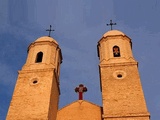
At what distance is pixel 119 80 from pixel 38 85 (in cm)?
580

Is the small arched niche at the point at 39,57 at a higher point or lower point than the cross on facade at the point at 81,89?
higher

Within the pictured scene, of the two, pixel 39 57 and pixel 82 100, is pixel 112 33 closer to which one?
pixel 39 57

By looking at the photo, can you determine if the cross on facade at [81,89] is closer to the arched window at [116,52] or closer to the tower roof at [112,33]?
the arched window at [116,52]

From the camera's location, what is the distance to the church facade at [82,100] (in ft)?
67.6

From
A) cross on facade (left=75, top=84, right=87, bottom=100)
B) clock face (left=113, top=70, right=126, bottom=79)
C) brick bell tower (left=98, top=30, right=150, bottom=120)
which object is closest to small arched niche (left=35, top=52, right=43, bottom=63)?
cross on facade (left=75, top=84, right=87, bottom=100)

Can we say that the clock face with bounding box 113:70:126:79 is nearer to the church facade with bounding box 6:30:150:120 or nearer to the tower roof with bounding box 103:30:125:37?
the church facade with bounding box 6:30:150:120

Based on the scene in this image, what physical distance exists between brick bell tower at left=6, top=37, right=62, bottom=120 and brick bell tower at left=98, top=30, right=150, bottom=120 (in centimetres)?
366

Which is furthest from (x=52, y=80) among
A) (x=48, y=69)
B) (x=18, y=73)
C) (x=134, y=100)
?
(x=134, y=100)

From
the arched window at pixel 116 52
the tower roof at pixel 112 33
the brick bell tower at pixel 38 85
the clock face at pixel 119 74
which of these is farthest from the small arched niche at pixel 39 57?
the clock face at pixel 119 74

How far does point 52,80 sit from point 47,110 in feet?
9.72

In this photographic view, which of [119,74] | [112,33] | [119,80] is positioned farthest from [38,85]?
[112,33]

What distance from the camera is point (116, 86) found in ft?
72.7

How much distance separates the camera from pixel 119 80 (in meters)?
22.7

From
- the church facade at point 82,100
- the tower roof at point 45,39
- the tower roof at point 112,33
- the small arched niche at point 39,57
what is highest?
the tower roof at point 112,33
